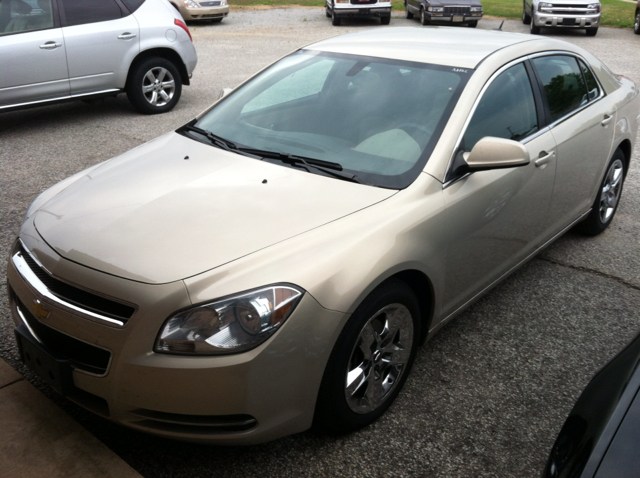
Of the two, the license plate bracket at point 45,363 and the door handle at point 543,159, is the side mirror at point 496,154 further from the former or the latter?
the license plate bracket at point 45,363

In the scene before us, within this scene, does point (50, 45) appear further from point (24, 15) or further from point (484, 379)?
point (484, 379)

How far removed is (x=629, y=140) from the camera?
5156 mm

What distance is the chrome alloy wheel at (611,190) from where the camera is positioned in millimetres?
5082

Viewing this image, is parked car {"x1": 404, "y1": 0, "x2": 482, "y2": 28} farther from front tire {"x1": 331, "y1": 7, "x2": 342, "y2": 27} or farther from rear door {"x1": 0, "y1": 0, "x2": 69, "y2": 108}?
rear door {"x1": 0, "y1": 0, "x2": 69, "y2": 108}

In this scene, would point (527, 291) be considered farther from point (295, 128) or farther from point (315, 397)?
point (315, 397)

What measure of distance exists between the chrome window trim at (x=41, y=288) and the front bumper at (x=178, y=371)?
1cm

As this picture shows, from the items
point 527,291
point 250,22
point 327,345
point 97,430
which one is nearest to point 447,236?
point 327,345

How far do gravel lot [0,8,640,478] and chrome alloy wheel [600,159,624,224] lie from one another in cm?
18

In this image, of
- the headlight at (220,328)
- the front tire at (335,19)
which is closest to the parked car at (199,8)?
the front tire at (335,19)

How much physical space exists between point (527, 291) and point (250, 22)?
16.3 m

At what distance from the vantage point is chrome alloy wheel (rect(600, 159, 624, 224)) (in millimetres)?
5082

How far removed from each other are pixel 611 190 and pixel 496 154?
2492 mm

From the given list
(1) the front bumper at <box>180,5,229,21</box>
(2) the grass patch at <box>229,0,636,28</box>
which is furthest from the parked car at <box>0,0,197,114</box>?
(2) the grass patch at <box>229,0,636,28</box>

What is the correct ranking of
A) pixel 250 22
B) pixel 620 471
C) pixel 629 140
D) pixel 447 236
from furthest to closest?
pixel 250 22, pixel 629 140, pixel 447 236, pixel 620 471
